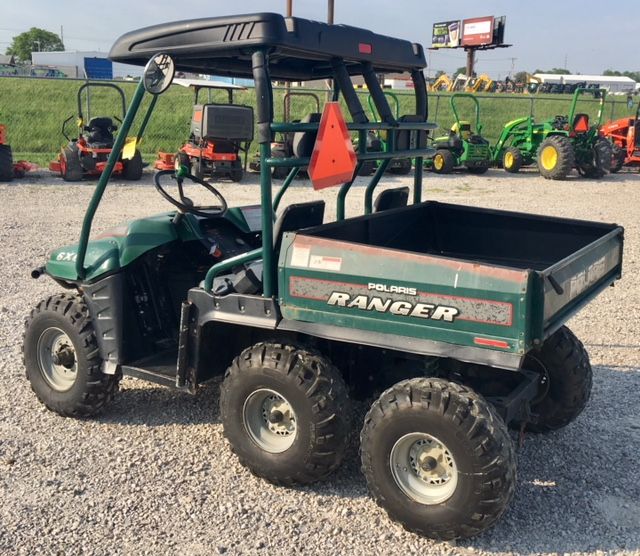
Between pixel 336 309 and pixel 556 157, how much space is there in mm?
14741

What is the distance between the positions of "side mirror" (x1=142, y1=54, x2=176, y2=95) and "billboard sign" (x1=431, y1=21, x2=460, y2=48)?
67.4m

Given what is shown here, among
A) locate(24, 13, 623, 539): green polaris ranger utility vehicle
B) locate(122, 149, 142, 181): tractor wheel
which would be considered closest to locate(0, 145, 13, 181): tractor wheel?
locate(122, 149, 142, 181): tractor wheel

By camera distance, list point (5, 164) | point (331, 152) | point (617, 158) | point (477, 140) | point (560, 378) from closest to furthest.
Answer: point (331, 152) < point (560, 378) < point (5, 164) < point (477, 140) < point (617, 158)

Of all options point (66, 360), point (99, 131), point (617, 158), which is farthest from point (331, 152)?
point (617, 158)

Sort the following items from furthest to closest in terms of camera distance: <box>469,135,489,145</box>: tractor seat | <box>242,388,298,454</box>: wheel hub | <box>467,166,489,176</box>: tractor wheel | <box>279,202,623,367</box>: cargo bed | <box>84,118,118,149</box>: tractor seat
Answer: <box>467,166,489,176</box>: tractor wheel → <box>469,135,489,145</box>: tractor seat → <box>84,118,118,149</box>: tractor seat → <box>242,388,298,454</box>: wheel hub → <box>279,202,623,367</box>: cargo bed

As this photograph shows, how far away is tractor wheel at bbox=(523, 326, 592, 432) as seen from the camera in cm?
394

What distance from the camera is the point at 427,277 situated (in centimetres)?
297

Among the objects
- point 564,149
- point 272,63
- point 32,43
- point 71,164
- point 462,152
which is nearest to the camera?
point 272,63

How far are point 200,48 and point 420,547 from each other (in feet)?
7.77

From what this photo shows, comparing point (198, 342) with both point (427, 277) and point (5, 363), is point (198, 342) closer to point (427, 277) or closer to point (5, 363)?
point (427, 277)

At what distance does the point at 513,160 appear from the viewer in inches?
699

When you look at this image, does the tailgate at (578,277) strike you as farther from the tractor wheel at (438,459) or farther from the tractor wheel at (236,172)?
the tractor wheel at (236,172)

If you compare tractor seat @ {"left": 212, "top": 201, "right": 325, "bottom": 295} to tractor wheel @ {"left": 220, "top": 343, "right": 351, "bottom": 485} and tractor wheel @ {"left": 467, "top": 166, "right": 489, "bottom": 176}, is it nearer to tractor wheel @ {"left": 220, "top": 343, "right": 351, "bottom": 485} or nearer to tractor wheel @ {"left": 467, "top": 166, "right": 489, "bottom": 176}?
tractor wheel @ {"left": 220, "top": 343, "right": 351, "bottom": 485}

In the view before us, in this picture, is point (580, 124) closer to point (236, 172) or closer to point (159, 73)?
point (236, 172)
